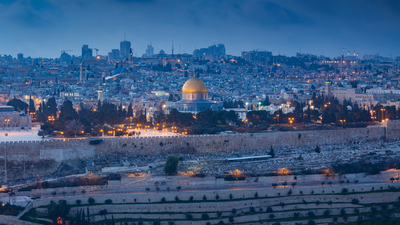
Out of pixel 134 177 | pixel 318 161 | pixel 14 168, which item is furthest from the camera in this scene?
pixel 318 161

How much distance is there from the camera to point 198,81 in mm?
44844

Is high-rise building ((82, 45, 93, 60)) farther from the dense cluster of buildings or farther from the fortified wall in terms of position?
the fortified wall

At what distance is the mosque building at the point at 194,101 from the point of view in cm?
4241

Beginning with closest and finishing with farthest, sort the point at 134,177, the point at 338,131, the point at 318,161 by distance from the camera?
the point at 134,177 → the point at 318,161 → the point at 338,131

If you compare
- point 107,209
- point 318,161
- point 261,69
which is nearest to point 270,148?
point 318,161

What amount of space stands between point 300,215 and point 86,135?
40.8ft

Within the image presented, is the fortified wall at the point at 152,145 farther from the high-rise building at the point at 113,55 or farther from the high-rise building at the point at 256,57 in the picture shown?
the high-rise building at the point at 113,55

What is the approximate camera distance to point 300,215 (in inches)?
872

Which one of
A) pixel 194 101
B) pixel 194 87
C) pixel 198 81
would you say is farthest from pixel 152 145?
pixel 198 81

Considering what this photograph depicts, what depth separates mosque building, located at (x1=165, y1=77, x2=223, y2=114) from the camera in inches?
1670

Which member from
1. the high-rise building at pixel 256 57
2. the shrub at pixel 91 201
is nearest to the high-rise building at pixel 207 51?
the high-rise building at pixel 256 57

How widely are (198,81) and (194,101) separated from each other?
2.26 m

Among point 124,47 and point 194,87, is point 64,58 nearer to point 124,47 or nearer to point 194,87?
point 124,47

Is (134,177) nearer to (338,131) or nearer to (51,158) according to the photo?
(51,158)
